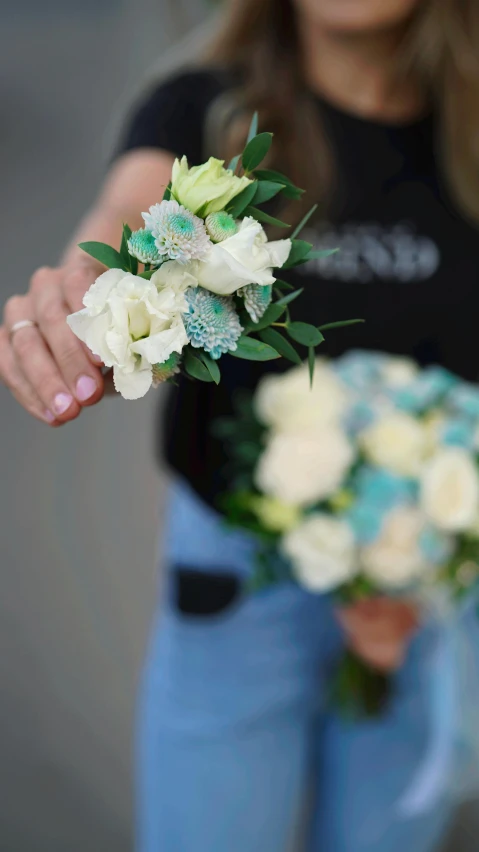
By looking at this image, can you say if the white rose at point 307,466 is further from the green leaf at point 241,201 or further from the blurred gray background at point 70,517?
the blurred gray background at point 70,517

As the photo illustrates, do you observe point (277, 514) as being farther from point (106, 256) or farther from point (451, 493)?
point (106, 256)

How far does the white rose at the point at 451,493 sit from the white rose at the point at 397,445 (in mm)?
25

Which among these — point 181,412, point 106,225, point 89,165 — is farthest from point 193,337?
point 89,165

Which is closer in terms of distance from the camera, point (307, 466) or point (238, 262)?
point (238, 262)

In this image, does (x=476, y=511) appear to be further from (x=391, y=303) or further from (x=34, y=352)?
(x=34, y=352)

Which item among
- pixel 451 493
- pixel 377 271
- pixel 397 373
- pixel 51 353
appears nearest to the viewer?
pixel 51 353

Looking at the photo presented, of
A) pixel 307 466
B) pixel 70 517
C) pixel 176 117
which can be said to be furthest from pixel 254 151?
pixel 70 517

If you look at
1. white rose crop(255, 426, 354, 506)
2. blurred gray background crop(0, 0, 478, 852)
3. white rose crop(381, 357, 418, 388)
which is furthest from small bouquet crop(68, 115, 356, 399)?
blurred gray background crop(0, 0, 478, 852)

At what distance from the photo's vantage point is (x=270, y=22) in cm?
94

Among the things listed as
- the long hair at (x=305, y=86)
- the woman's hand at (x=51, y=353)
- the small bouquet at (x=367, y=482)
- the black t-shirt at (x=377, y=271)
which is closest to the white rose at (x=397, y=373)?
the small bouquet at (x=367, y=482)

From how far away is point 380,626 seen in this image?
833mm

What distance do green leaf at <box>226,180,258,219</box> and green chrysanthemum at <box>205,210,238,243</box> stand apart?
15 mm

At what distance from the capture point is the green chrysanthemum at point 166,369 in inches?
12.4

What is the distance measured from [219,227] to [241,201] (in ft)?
0.09
